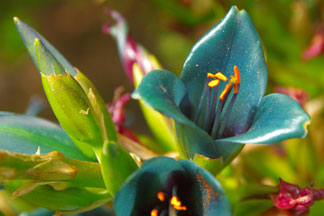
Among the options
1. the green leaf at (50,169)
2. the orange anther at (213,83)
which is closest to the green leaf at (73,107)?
the green leaf at (50,169)

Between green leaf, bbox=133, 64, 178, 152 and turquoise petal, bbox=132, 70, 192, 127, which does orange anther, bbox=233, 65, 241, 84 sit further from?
green leaf, bbox=133, 64, 178, 152

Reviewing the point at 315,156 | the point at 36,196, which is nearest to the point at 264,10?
the point at 315,156

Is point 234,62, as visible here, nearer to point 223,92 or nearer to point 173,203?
point 223,92

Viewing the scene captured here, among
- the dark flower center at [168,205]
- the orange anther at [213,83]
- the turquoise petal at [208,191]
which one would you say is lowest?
the dark flower center at [168,205]

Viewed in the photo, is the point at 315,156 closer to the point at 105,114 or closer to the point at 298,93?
the point at 298,93

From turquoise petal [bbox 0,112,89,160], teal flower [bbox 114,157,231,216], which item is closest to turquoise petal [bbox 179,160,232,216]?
teal flower [bbox 114,157,231,216]

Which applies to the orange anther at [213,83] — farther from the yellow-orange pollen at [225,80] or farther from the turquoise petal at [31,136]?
the turquoise petal at [31,136]
